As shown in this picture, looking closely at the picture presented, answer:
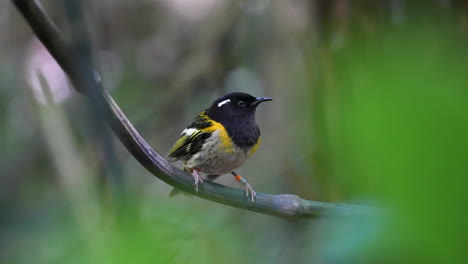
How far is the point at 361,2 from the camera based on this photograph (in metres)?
0.74

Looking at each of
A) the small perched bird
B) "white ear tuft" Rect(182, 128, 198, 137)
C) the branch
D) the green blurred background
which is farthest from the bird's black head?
the branch

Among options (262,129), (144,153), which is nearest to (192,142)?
(144,153)

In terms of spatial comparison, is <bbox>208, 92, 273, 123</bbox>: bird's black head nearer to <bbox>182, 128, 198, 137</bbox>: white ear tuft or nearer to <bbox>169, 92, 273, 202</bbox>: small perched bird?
<bbox>169, 92, 273, 202</bbox>: small perched bird

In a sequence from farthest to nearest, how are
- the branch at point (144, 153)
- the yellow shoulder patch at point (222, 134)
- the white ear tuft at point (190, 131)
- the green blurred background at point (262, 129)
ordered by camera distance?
the white ear tuft at point (190, 131)
the yellow shoulder patch at point (222, 134)
the branch at point (144, 153)
the green blurred background at point (262, 129)

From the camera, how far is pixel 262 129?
4488 mm

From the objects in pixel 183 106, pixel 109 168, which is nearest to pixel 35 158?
pixel 183 106

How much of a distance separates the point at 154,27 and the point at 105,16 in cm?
51

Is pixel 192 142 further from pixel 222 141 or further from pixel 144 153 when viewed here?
pixel 144 153

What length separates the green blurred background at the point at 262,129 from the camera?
1.31ft

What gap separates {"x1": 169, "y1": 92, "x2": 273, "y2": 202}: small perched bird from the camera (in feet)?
9.44

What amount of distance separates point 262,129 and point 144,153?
280 centimetres

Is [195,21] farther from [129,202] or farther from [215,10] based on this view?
[129,202]

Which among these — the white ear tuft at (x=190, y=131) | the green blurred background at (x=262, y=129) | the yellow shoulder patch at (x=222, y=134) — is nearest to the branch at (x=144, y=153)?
the green blurred background at (x=262, y=129)

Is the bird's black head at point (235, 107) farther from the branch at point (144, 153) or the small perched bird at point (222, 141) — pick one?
the branch at point (144, 153)
